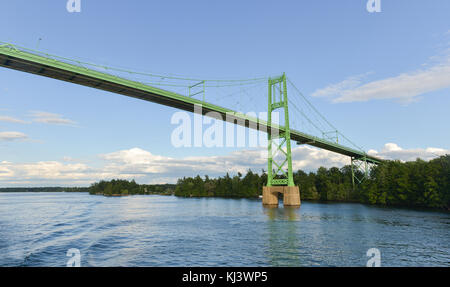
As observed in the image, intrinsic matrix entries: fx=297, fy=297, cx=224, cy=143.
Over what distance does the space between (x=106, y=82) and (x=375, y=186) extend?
5784cm

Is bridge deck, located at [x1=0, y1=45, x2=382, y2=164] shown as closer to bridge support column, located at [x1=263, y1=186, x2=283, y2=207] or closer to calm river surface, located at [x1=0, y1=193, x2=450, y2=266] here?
bridge support column, located at [x1=263, y1=186, x2=283, y2=207]

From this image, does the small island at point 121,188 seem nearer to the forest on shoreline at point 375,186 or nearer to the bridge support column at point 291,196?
the forest on shoreline at point 375,186

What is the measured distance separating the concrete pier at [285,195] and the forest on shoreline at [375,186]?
20.9 metres

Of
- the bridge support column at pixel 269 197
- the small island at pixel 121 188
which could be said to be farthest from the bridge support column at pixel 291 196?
the small island at pixel 121 188

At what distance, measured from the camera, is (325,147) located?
6625 cm

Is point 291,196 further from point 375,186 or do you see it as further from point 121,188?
point 121,188

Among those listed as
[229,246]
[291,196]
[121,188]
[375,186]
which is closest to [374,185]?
[375,186]

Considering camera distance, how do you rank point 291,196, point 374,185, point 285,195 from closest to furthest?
1. point 291,196
2. point 285,195
3. point 374,185

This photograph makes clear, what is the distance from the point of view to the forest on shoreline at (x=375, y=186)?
159ft

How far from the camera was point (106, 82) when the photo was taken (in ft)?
114

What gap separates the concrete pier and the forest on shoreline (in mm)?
20925

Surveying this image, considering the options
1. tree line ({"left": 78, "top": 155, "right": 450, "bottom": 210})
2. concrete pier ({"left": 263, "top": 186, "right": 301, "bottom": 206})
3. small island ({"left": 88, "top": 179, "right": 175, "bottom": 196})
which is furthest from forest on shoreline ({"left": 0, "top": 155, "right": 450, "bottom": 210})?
small island ({"left": 88, "top": 179, "right": 175, "bottom": 196})

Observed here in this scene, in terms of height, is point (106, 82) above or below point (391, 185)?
above
